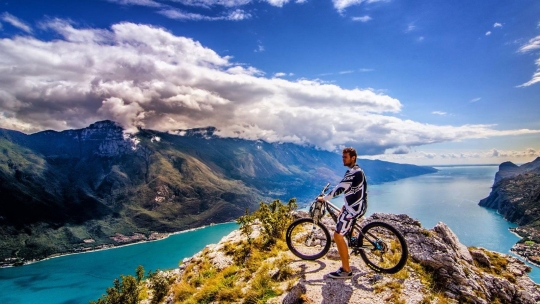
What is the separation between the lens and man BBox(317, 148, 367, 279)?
29.4 ft

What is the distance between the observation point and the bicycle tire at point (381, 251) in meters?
8.90

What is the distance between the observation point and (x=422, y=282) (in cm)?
941

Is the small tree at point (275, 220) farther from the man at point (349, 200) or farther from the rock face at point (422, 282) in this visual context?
the man at point (349, 200)

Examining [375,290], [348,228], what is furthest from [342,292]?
[348,228]

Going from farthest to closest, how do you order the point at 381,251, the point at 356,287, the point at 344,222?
1. the point at 381,251
2. the point at 344,222
3. the point at 356,287

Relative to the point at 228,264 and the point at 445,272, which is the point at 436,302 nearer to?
the point at 445,272

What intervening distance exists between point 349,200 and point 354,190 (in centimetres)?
37

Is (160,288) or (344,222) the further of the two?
(160,288)

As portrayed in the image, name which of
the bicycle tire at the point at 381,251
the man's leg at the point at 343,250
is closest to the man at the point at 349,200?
the man's leg at the point at 343,250

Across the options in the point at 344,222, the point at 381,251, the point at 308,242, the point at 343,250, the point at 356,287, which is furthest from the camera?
the point at 308,242

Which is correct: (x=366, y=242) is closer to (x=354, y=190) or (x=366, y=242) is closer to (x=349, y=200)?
(x=349, y=200)

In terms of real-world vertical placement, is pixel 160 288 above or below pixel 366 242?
below

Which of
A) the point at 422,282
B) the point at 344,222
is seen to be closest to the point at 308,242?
the point at 344,222

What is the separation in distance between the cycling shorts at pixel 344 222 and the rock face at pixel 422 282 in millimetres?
1614
